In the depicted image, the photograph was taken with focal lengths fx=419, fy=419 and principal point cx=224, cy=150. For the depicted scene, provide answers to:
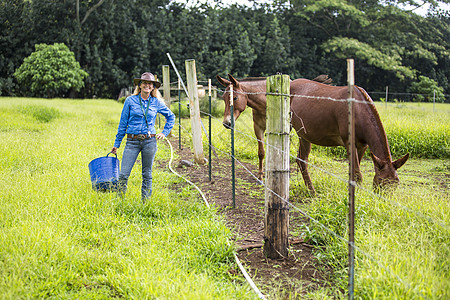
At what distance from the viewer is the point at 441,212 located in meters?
3.55

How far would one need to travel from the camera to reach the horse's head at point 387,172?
4.16 metres

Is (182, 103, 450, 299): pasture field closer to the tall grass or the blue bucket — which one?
the tall grass

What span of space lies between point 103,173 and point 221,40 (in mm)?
29540

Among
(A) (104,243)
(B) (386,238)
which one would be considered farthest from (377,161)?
(A) (104,243)

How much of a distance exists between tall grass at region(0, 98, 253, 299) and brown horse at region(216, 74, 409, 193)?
4.19 feet

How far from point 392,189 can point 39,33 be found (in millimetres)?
31324

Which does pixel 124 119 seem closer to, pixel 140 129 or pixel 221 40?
pixel 140 129

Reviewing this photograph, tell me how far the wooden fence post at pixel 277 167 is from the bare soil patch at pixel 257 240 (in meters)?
0.16

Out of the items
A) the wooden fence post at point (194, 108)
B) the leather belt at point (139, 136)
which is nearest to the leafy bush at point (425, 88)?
the wooden fence post at point (194, 108)

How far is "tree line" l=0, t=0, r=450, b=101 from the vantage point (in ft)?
97.7

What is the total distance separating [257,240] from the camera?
4137mm

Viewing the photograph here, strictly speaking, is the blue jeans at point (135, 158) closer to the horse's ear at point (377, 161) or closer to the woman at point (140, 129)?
the woman at point (140, 129)

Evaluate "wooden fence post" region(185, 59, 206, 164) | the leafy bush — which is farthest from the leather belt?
the leafy bush

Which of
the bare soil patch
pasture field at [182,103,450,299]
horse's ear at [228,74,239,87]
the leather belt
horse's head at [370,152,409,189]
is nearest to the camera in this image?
pasture field at [182,103,450,299]
